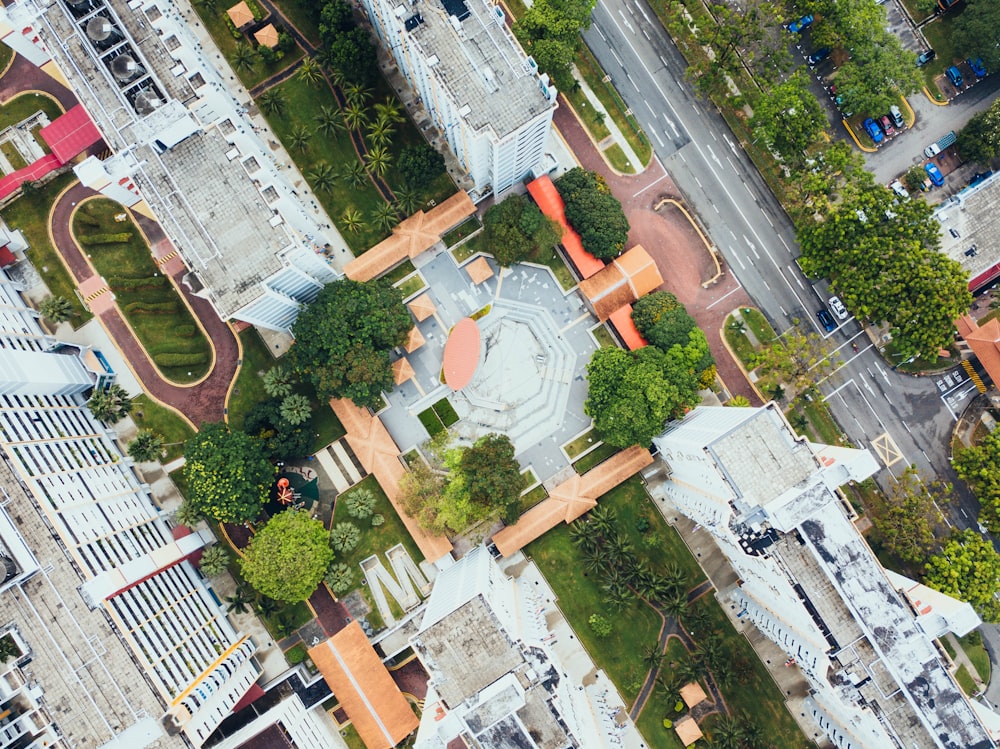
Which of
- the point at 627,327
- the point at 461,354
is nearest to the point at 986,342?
the point at 627,327

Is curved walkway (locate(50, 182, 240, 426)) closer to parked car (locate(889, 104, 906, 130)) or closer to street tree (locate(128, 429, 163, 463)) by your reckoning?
street tree (locate(128, 429, 163, 463))

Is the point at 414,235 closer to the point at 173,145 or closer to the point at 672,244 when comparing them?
the point at 173,145

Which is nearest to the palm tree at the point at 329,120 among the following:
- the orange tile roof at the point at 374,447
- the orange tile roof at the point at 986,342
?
the orange tile roof at the point at 374,447

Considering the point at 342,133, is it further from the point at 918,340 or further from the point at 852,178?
the point at 918,340

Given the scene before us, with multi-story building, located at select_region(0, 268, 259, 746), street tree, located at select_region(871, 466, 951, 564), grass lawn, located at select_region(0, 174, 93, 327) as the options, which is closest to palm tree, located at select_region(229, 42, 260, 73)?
grass lawn, located at select_region(0, 174, 93, 327)

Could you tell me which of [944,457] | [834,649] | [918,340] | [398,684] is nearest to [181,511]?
[398,684]
